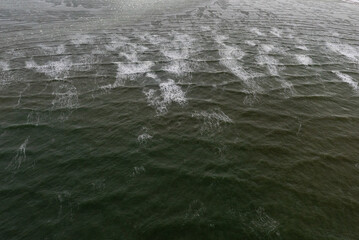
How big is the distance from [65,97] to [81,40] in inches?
969

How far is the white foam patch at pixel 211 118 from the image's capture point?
25.9m

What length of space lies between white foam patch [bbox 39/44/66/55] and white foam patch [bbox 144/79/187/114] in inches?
921

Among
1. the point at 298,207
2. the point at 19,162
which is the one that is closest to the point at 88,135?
the point at 19,162

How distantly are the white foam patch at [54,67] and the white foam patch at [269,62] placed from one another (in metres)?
31.4

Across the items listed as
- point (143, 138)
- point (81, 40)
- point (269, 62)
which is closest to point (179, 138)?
point (143, 138)

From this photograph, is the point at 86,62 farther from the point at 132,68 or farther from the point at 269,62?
the point at 269,62

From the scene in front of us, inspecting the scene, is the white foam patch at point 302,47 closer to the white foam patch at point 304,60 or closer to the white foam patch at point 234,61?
the white foam patch at point 304,60

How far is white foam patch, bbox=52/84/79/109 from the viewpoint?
29.4 m

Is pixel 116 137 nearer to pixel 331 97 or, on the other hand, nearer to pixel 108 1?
pixel 331 97

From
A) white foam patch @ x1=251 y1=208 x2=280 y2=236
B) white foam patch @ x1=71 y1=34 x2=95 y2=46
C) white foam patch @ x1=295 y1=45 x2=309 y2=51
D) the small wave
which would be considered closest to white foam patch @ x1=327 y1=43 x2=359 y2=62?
white foam patch @ x1=295 y1=45 x2=309 y2=51

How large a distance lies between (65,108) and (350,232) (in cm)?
2956

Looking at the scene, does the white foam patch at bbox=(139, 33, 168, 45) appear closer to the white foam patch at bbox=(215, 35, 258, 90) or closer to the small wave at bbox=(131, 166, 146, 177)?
the white foam patch at bbox=(215, 35, 258, 90)

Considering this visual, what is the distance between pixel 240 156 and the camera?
883 inches

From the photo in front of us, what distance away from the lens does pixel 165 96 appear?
3120 cm
